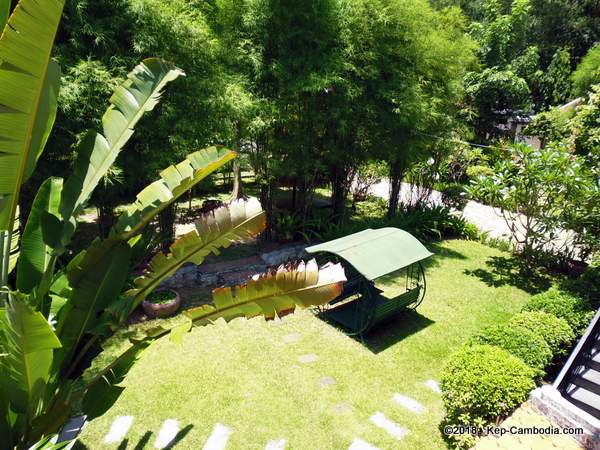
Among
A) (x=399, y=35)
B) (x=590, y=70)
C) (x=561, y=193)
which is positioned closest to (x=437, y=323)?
(x=561, y=193)

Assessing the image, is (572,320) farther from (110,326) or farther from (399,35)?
(399,35)

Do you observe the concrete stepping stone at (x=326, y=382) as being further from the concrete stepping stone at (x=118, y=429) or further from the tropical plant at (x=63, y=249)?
the tropical plant at (x=63, y=249)

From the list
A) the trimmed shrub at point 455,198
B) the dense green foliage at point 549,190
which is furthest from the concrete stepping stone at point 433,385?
the trimmed shrub at point 455,198

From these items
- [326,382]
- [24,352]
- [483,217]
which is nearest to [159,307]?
[326,382]

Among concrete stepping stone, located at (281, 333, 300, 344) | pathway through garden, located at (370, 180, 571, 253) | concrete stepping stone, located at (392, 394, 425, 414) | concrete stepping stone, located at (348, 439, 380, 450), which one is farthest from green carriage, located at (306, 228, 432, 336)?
pathway through garden, located at (370, 180, 571, 253)

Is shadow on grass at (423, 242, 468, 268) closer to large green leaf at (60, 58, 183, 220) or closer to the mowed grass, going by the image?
the mowed grass

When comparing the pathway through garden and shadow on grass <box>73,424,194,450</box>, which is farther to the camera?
the pathway through garden

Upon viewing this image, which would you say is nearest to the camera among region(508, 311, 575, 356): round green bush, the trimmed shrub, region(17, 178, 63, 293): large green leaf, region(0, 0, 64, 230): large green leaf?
region(0, 0, 64, 230): large green leaf
